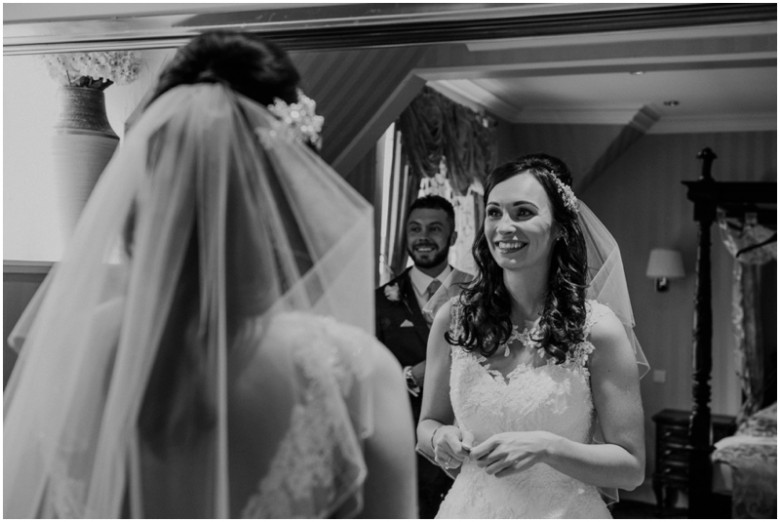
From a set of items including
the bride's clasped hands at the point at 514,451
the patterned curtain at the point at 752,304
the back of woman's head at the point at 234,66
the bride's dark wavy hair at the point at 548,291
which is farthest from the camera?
the patterned curtain at the point at 752,304

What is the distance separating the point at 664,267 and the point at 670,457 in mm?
684

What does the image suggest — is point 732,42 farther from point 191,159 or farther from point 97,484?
point 97,484

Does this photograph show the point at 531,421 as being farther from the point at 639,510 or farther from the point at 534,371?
the point at 639,510

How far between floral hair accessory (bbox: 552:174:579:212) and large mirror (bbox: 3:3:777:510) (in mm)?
158

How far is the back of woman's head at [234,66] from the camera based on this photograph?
149 centimetres

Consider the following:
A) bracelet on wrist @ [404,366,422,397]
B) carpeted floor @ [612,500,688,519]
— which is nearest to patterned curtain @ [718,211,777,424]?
carpeted floor @ [612,500,688,519]

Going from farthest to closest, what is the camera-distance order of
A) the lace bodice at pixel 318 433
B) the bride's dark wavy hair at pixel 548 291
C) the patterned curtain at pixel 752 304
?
the patterned curtain at pixel 752 304, the bride's dark wavy hair at pixel 548 291, the lace bodice at pixel 318 433

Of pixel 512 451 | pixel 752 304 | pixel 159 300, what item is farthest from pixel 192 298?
pixel 752 304

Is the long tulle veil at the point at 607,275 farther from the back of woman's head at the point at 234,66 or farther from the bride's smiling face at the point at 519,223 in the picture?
the back of woman's head at the point at 234,66

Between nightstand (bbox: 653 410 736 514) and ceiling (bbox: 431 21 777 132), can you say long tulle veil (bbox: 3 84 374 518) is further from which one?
nightstand (bbox: 653 410 736 514)

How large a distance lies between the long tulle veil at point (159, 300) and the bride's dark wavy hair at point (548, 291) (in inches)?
26.7

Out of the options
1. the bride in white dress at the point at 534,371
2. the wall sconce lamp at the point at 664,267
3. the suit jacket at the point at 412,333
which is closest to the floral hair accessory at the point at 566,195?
the bride in white dress at the point at 534,371

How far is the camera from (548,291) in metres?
2.22

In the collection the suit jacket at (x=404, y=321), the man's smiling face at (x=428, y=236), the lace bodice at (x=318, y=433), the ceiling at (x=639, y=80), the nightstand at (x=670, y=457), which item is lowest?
the nightstand at (x=670, y=457)
